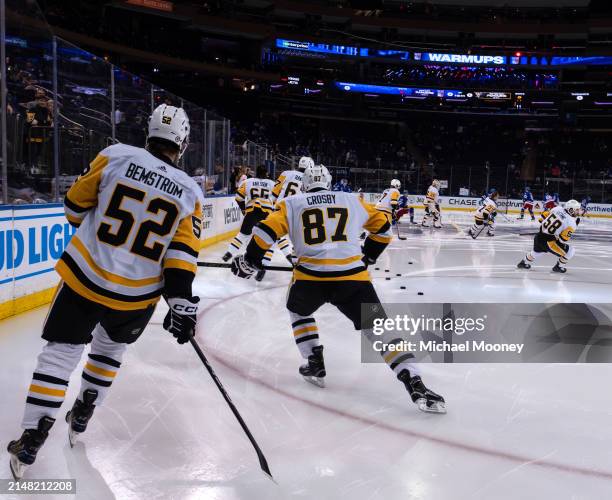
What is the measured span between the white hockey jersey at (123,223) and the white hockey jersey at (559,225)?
298 inches

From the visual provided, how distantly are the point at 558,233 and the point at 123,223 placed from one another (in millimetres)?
7818

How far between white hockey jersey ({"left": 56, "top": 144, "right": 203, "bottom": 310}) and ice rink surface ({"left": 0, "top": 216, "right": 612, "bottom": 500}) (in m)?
0.72

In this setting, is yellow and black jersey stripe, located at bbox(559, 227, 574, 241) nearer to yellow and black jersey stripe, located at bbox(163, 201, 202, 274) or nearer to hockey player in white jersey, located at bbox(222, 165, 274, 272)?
hockey player in white jersey, located at bbox(222, 165, 274, 272)

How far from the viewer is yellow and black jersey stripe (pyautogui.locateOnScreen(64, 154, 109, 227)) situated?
2215 millimetres

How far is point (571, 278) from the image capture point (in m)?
8.27

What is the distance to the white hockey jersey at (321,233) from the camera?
10.7ft

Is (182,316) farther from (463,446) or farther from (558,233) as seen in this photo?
(558,233)

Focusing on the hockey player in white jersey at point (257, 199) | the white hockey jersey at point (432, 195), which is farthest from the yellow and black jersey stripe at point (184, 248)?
the white hockey jersey at point (432, 195)

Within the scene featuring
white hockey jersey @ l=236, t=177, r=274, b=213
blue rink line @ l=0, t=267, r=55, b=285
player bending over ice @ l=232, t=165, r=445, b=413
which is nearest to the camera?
player bending over ice @ l=232, t=165, r=445, b=413

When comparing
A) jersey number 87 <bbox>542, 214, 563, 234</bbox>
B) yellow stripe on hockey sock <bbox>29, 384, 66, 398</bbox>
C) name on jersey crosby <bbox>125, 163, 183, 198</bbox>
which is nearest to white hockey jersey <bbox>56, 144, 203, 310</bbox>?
name on jersey crosby <bbox>125, 163, 183, 198</bbox>

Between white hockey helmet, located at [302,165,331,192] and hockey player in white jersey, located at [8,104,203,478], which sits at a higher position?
white hockey helmet, located at [302,165,331,192]

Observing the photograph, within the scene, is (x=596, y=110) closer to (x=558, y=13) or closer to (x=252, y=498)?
(x=558, y=13)

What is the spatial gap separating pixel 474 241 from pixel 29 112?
1045cm

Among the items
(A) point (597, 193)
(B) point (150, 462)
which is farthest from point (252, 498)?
(A) point (597, 193)
